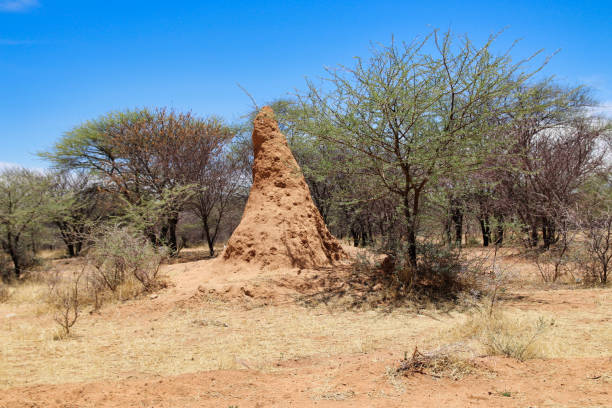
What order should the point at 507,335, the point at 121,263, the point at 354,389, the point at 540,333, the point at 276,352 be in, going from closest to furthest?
1. the point at 354,389
2. the point at 540,333
3. the point at 507,335
4. the point at 276,352
5. the point at 121,263

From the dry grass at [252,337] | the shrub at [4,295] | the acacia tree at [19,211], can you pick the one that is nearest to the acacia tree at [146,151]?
the acacia tree at [19,211]

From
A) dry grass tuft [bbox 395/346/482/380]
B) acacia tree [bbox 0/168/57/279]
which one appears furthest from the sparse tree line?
dry grass tuft [bbox 395/346/482/380]

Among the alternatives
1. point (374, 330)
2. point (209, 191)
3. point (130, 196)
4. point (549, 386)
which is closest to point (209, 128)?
point (209, 191)

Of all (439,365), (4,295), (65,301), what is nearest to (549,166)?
(439,365)

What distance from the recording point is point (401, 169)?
24.6 ft

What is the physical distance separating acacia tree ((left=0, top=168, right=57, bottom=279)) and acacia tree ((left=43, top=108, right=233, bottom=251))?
3.09 m

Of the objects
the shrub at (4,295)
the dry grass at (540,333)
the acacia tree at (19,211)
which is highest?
the acacia tree at (19,211)

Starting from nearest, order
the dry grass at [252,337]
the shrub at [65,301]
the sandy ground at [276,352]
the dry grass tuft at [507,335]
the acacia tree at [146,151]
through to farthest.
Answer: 1. the sandy ground at [276,352]
2. the dry grass tuft at [507,335]
3. the dry grass at [252,337]
4. the shrub at [65,301]
5. the acacia tree at [146,151]

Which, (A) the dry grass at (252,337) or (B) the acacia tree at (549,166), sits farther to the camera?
(B) the acacia tree at (549,166)

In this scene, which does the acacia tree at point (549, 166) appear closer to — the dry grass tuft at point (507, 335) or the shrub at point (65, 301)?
the dry grass tuft at point (507, 335)

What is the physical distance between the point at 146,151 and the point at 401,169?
35.3 ft

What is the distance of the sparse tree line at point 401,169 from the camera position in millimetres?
6680

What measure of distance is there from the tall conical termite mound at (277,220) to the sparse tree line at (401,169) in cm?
53

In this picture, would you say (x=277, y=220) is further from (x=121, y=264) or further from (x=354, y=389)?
(x=354, y=389)
